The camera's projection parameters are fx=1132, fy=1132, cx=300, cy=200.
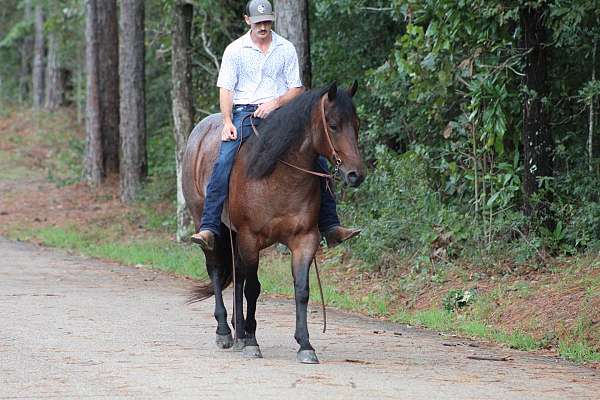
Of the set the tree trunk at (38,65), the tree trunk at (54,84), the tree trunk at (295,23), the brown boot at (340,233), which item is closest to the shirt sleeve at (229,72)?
the brown boot at (340,233)

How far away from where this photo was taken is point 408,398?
7449mm

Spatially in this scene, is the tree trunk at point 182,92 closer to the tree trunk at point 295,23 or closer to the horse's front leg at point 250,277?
the tree trunk at point 295,23

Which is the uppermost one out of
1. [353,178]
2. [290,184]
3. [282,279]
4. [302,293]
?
[353,178]

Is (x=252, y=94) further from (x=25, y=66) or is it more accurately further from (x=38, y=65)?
(x=25, y=66)

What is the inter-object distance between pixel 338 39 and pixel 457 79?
263 inches

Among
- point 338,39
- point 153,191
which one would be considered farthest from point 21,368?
point 153,191

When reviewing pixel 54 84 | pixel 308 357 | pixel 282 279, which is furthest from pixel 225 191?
pixel 54 84

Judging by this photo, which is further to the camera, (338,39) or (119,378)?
(338,39)

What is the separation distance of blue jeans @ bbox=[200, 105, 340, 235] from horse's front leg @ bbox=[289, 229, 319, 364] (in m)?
0.35

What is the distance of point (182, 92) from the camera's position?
65.7 feet

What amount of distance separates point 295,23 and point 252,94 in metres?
6.84

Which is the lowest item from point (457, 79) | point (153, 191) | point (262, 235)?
point (153, 191)

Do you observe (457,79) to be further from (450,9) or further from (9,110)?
(9,110)

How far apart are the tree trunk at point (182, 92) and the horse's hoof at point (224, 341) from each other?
388 inches
